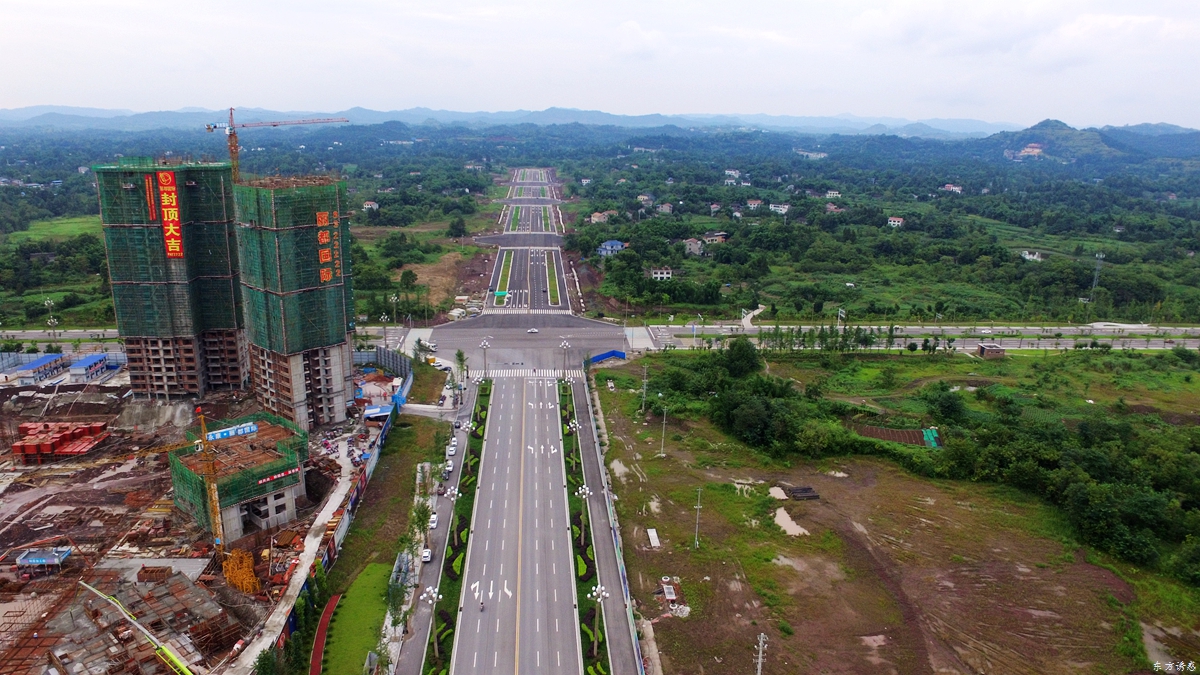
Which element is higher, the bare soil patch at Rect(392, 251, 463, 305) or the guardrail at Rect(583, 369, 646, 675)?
the bare soil patch at Rect(392, 251, 463, 305)

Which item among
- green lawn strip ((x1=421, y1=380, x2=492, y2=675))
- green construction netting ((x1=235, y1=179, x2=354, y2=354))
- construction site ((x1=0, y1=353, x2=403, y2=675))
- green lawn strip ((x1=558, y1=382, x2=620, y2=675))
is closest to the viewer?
construction site ((x1=0, y1=353, x2=403, y2=675))

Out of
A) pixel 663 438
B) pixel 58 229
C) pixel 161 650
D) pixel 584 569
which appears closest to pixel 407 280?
pixel 663 438

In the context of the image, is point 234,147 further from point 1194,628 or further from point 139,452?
point 1194,628

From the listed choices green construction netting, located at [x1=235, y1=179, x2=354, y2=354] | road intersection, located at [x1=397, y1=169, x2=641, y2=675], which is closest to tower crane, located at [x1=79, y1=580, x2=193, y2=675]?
road intersection, located at [x1=397, y1=169, x2=641, y2=675]

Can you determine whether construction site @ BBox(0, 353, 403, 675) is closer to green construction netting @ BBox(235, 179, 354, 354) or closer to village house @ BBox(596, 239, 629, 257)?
green construction netting @ BBox(235, 179, 354, 354)

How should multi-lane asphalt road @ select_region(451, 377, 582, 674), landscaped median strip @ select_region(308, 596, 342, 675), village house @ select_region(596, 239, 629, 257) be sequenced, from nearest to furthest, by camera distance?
landscaped median strip @ select_region(308, 596, 342, 675)
multi-lane asphalt road @ select_region(451, 377, 582, 674)
village house @ select_region(596, 239, 629, 257)

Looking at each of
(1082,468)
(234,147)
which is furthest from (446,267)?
(1082,468)

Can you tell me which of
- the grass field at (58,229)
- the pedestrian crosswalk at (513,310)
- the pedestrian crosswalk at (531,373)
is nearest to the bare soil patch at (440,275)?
the pedestrian crosswalk at (513,310)

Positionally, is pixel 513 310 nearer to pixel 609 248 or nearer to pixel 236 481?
pixel 609 248
